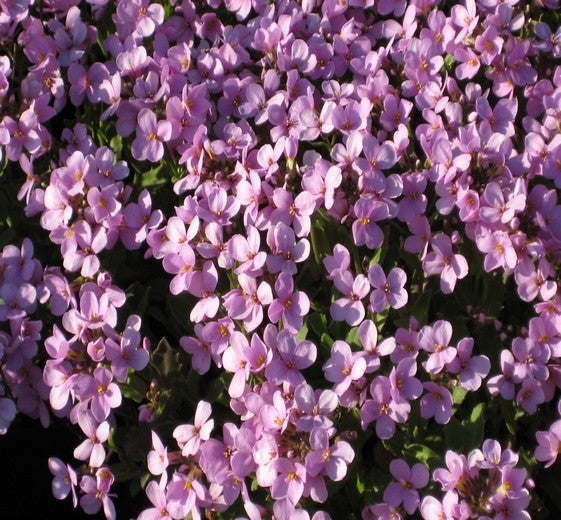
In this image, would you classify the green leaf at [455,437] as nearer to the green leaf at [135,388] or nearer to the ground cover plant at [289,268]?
the ground cover plant at [289,268]

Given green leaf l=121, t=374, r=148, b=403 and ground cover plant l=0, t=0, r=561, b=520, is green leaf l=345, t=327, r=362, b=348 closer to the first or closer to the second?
ground cover plant l=0, t=0, r=561, b=520

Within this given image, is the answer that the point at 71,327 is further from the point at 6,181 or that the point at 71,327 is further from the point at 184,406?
the point at 6,181

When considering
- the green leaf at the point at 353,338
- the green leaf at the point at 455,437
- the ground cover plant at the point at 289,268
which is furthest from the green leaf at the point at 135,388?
the green leaf at the point at 455,437

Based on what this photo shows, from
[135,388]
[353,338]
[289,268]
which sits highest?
[289,268]

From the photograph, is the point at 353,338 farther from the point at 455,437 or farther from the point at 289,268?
the point at 455,437

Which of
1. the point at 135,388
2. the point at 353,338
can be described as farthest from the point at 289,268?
the point at 135,388

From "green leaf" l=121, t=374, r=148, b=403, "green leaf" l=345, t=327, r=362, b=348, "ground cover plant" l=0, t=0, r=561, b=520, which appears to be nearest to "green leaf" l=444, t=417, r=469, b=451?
"ground cover plant" l=0, t=0, r=561, b=520

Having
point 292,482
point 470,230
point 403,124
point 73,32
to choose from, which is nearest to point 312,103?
point 403,124

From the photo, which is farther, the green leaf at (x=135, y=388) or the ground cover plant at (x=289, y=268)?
the green leaf at (x=135, y=388)
